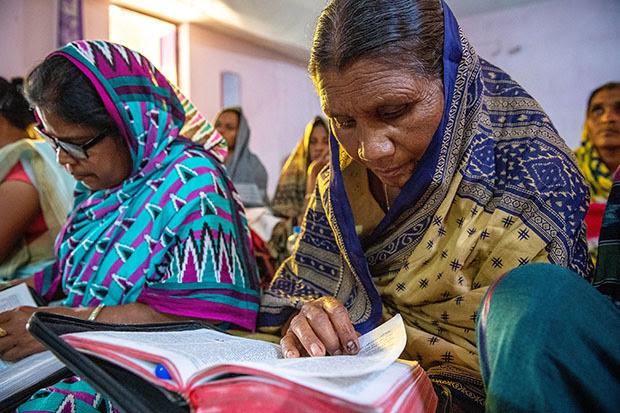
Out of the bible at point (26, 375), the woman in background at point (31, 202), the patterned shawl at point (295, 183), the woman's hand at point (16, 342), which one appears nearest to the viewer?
the bible at point (26, 375)

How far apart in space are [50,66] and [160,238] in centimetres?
58

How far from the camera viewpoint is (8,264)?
1.83 m

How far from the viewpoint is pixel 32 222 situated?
1838 mm

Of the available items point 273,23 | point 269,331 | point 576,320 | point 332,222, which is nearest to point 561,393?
point 576,320

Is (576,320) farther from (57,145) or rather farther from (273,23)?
(273,23)

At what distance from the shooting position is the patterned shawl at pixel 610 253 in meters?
0.76

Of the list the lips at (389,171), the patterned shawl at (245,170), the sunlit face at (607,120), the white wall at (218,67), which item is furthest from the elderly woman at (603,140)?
the patterned shawl at (245,170)

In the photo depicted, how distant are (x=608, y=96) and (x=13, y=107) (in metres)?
3.29

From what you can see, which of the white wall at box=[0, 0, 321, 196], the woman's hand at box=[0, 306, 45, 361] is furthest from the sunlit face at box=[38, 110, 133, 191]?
the white wall at box=[0, 0, 321, 196]

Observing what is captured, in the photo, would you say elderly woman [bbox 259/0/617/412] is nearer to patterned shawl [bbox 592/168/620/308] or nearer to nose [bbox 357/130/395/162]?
nose [bbox 357/130/395/162]

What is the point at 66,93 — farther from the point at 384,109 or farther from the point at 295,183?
the point at 295,183

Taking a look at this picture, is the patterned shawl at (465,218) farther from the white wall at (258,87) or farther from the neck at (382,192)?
the white wall at (258,87)

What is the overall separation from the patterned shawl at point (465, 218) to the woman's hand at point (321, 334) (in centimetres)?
24

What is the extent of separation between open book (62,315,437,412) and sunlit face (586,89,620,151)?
2992 millimetres
